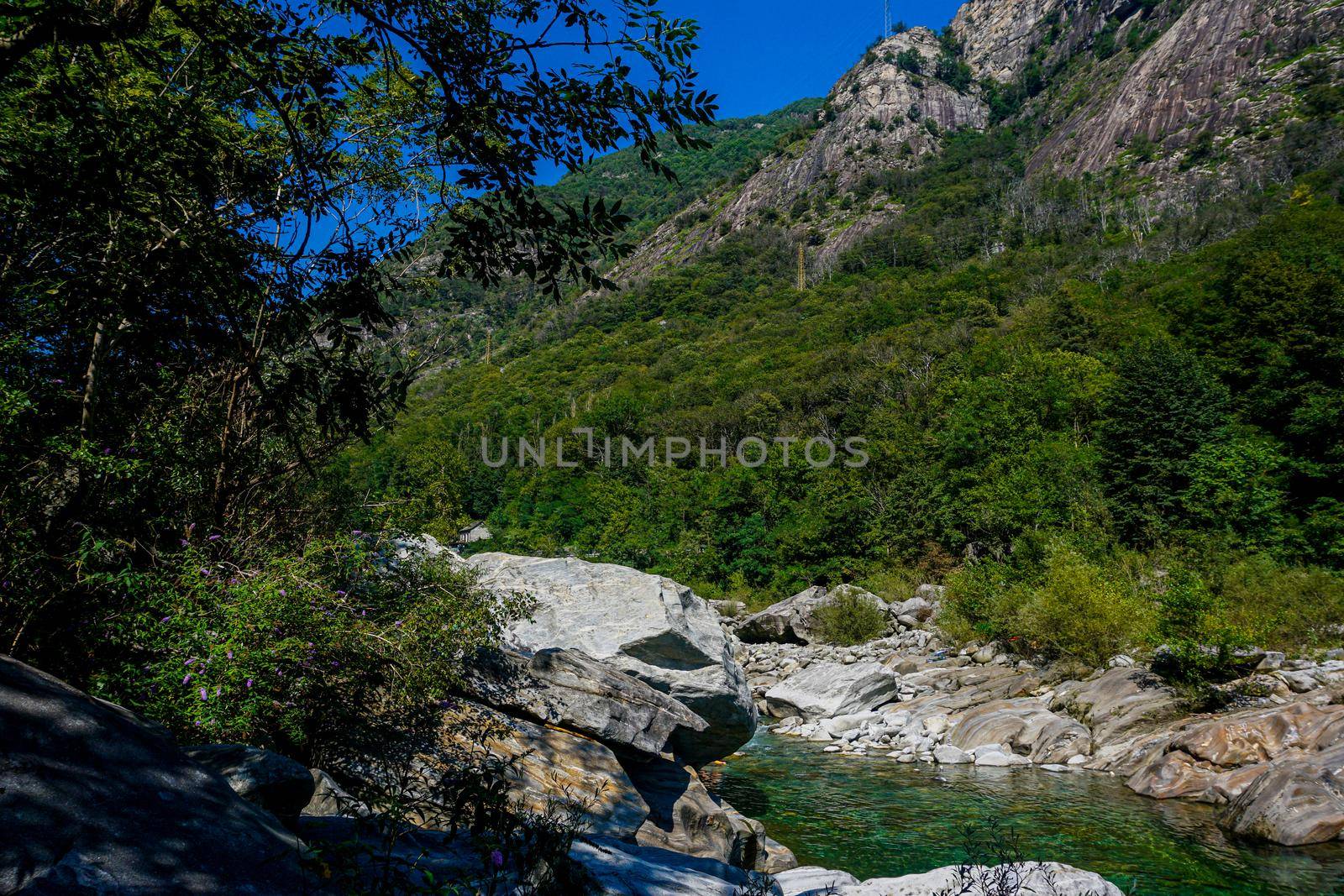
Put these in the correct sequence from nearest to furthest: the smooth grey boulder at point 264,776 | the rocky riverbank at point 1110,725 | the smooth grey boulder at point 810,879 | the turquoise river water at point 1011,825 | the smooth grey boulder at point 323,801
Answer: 1. the smooth grey boulder at point 264,776
2. the smooth grey boulder at point 323,801
3. the smooth grey boulder at point 810,879
4. the turquoise river water at point 1011,825
5. the rocky riverbank at point 1110,725

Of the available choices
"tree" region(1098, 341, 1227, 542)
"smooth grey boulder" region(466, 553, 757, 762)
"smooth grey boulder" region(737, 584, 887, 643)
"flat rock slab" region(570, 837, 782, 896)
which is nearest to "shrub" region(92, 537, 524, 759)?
"flat rock slab" region(570, 837, 782, 896)

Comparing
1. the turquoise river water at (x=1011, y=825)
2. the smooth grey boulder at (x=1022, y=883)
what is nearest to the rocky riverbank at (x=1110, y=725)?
the turquoise river water at (x=1011, y=825)

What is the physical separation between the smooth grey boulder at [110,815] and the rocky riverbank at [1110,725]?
498 inches

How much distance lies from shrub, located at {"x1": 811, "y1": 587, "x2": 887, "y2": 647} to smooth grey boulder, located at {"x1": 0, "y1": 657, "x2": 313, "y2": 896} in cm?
3147

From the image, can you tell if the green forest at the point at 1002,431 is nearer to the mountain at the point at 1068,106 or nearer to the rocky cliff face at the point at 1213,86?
the rocky cliff face at the point at 1213,86

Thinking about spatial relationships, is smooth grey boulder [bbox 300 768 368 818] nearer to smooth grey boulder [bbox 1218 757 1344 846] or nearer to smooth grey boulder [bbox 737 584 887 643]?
smooth grey boulder [bbox 1218 757 1344 846]

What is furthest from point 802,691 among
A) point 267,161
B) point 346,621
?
point 267,161

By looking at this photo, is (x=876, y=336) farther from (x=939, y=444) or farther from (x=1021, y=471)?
(x=1021, y=471)

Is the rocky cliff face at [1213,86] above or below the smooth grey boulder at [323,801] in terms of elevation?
above

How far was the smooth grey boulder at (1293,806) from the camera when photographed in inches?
369

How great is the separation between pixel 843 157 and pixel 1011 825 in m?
160

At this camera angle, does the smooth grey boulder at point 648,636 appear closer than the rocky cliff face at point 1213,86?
Yes

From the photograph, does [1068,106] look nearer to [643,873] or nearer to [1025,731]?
[1025,731]

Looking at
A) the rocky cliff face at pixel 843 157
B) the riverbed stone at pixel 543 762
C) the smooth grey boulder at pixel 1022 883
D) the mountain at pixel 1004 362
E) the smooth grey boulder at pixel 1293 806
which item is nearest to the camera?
the smooth grey boulder at pixel 1022 883
